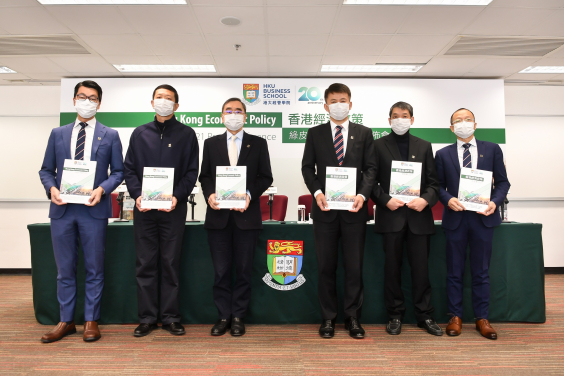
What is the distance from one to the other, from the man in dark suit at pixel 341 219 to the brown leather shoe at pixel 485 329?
904 mm

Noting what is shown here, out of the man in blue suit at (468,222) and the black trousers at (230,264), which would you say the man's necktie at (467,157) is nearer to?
the man in blue suit at (468,222)

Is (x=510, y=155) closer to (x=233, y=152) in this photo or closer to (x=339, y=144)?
(x=339, y=144)

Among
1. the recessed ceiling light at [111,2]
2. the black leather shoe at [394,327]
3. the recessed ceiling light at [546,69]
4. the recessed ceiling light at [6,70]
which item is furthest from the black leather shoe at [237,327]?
the recessed ceiling light at [546,69]

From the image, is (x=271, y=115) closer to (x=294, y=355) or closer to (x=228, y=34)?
(x=228, y=34)

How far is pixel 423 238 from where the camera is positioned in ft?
8.15

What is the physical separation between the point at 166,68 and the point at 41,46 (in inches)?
64.0

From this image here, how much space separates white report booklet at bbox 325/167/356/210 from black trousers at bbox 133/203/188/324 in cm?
109

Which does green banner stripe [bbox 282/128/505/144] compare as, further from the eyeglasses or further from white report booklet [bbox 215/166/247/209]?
the eyeglasses

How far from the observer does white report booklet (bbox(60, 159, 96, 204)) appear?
2352 millimetres

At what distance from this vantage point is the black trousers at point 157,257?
2.44m

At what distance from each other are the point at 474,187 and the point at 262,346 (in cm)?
187

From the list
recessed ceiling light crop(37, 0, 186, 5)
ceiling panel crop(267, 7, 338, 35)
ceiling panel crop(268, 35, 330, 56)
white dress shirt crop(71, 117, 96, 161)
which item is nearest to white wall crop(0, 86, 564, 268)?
ceiling panel crop(268, 35, 330, 56)

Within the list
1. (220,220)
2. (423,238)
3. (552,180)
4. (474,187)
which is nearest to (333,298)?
(423,238)

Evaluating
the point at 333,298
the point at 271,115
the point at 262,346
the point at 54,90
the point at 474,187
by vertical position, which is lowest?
the point at 262,346
